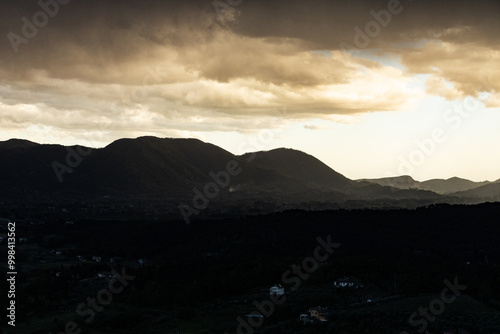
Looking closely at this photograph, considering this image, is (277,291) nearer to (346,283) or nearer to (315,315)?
(346,283)

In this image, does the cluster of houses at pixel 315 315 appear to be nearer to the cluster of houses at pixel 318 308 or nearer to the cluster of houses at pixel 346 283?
the cluster of houses at pixel 318 308

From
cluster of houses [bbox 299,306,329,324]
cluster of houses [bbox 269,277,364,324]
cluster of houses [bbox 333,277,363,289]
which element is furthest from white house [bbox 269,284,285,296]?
cluster of houses [bbox 299,306,329,324]

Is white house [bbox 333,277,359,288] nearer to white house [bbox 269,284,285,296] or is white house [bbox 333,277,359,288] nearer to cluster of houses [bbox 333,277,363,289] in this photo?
cluster of houses [bbox 333,277,363,289]

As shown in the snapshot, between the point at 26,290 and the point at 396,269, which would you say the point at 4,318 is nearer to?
the point at 26,290

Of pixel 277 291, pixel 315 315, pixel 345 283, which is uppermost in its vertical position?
pixel 345 283

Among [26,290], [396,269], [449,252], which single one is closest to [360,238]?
[449,252]

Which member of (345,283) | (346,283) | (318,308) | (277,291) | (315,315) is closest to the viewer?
(315,315)

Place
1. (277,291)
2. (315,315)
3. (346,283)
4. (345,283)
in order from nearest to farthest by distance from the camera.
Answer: (315,315), (277,291), (346,283), (345,283)

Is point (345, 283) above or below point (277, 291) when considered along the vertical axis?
above

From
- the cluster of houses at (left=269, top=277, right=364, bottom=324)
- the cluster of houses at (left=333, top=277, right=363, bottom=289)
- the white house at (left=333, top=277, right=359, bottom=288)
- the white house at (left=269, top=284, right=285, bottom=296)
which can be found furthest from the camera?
the white house at (left=333, top=277, right=359, bottom=288)

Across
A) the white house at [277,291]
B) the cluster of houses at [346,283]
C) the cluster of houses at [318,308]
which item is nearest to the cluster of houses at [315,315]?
the cluster of houses at [318,308]

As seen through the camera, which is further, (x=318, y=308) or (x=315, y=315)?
(x=318, y=308)

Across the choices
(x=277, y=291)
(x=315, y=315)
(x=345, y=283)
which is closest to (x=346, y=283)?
(x=345, y=283)

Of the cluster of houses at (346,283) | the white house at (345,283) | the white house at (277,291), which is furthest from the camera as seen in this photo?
the white house at (345,283)
